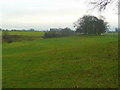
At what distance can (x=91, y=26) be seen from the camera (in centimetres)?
9494

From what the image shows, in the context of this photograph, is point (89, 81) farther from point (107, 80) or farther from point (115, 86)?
point (115, 86)

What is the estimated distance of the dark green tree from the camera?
300 feet

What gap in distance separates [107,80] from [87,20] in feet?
294

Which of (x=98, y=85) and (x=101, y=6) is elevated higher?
(x=101, y=6)

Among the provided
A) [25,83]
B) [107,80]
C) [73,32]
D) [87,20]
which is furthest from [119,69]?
[73,32]

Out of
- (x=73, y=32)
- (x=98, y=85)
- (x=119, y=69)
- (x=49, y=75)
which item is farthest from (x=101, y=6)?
(x=73, y=32)

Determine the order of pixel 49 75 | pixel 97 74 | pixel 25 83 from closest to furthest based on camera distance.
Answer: pixel 25 83, pixel 97 74, pixel 49 75

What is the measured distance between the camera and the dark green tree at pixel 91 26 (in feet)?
300

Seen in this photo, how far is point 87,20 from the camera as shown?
98688mm

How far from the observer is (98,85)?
9.89m

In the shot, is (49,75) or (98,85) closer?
(98,85)

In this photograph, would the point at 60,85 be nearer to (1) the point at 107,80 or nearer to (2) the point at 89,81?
(2) the point at 89,81

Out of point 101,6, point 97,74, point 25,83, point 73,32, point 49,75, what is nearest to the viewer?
point 25,83

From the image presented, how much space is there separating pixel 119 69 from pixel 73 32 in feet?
338
